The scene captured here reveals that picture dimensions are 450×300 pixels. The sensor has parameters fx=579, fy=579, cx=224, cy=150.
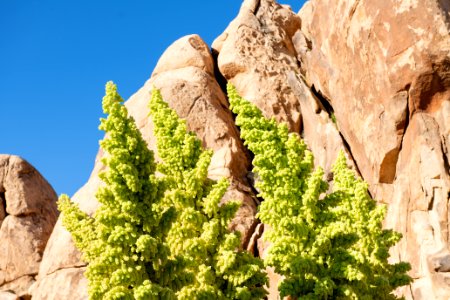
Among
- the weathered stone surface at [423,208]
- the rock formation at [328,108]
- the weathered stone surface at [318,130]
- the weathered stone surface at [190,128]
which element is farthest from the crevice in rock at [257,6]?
the weathered stone surface at [423,208]

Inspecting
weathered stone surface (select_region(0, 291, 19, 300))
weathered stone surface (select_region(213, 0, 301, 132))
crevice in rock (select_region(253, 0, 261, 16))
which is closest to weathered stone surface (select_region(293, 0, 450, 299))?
weathered stone surface (select_region(213, 0, 301, 132))

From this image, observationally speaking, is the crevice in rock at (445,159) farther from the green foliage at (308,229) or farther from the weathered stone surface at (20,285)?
the weathered stone surface at (20,285)

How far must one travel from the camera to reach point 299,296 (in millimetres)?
20359

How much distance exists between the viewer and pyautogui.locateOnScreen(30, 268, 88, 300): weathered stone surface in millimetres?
32688

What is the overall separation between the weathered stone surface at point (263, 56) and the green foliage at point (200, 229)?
18.5m

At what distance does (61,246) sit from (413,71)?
903 inches

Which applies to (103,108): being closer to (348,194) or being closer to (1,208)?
(348,194)

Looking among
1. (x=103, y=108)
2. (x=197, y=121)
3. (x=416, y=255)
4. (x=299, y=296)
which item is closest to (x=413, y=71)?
(x=416, y=255)

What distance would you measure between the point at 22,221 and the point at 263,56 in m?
21.1

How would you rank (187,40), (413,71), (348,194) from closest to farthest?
1. (348,194)
2. (413,71)
3. (187,40)

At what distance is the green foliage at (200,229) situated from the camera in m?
20.5

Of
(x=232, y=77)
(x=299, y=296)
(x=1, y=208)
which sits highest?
(x=232, y=77)

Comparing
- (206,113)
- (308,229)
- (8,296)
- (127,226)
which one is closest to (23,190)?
(8,296)

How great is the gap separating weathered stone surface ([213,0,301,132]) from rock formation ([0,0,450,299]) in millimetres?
107
